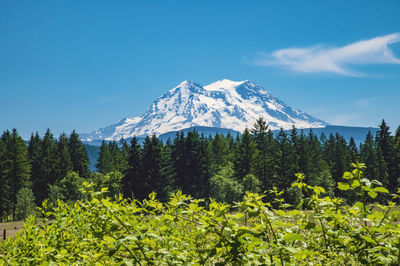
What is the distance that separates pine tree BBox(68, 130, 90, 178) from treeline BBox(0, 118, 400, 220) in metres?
0.23

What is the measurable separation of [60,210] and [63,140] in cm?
6483

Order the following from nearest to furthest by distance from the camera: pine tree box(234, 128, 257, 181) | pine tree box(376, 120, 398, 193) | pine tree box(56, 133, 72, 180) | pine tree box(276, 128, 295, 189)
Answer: pine tree box(276, 128, 295, 189) → pine tree box(234, 128, 257, 181) → pine tree box(56, 133, 72, 180) → pine tree box(376, 120, 398, 193)

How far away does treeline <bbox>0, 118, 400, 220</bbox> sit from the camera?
167 ft

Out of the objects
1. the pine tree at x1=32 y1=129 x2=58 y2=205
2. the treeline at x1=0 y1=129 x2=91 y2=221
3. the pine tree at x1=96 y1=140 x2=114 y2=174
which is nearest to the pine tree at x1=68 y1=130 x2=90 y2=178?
the treeline at x1=0 y1=129 x2=91 y2=221

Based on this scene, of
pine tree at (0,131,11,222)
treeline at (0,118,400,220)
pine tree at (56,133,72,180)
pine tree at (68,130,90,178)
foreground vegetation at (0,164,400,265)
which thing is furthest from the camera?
pine tree at (68,130,90,178)

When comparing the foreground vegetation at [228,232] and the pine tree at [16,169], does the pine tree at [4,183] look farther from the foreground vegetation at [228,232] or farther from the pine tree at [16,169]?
the foreground vegetation at [228,232]

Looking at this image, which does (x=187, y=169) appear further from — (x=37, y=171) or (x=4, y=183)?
(x=4, y=183)

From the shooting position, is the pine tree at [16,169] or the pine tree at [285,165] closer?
the pine tree at [16,169]

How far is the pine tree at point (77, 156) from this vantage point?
6675 centimetres

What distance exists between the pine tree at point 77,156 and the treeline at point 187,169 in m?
0.23

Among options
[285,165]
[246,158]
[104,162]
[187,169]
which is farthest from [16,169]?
[285,165]

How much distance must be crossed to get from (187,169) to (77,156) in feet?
89.9

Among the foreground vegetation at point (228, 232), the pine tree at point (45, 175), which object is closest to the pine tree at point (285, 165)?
the pine tree at point (45, 175)

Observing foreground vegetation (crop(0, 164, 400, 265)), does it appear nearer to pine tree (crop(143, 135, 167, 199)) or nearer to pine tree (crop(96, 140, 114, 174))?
pine tree (crop(143, 135, 167, 199))
